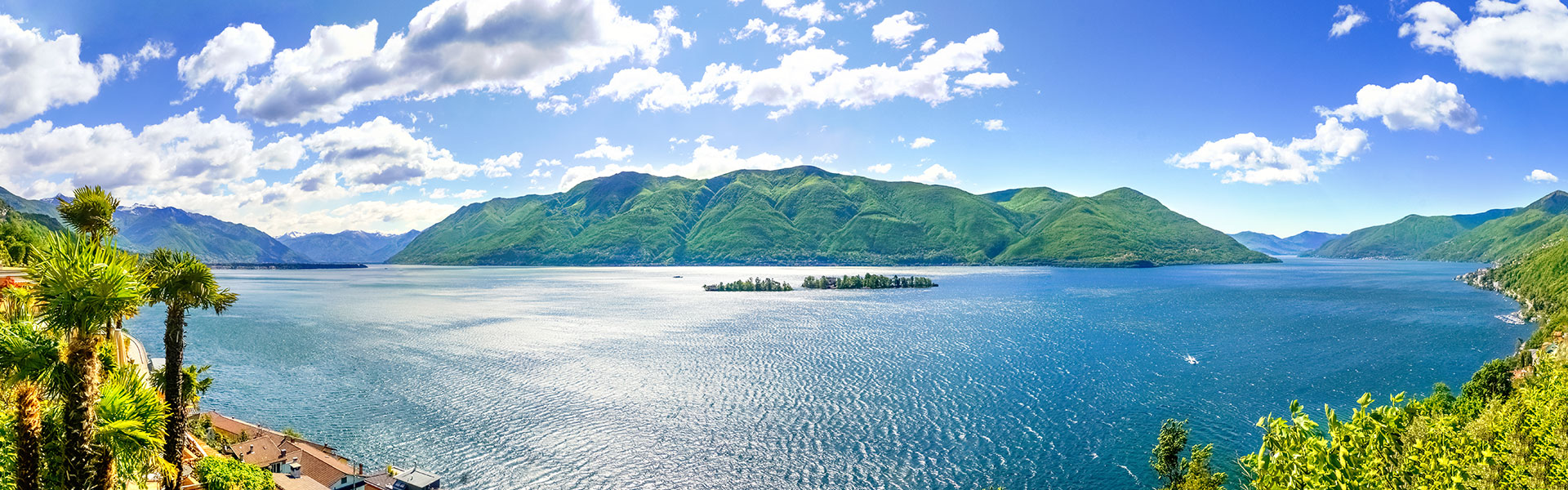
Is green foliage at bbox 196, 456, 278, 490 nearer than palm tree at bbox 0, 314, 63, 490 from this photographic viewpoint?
No

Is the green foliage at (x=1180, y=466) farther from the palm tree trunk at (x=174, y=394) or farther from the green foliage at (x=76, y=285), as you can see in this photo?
the green foliage at (x=76, y=285)

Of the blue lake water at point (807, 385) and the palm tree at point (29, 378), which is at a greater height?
the palm tree at point (29, 378)

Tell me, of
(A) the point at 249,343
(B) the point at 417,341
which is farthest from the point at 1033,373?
(A) the point at 249,343

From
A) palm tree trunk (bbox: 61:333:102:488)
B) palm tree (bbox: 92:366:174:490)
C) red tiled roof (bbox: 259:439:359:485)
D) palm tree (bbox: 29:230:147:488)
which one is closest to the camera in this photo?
palm tree (bbox: 29:230:147:488)

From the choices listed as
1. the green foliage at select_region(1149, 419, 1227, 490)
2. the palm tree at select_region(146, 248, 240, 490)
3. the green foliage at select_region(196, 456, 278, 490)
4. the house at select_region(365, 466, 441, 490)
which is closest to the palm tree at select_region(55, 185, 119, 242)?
the palm tree at select_region(146, 248, 240, 490)

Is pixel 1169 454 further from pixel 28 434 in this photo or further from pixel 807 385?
pixel 28 434

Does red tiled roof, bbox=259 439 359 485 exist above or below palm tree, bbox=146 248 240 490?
below

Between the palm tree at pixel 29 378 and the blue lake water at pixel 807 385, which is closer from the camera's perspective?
the palm tree at pixel 29 378

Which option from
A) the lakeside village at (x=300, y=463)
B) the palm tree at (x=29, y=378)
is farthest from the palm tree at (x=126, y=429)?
the lakeside village at (x=300, y=463)

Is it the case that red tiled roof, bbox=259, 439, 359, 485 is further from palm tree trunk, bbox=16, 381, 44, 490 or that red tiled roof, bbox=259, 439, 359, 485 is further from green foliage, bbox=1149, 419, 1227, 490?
green foliage, bbox=1149, 419, 1227, 490
